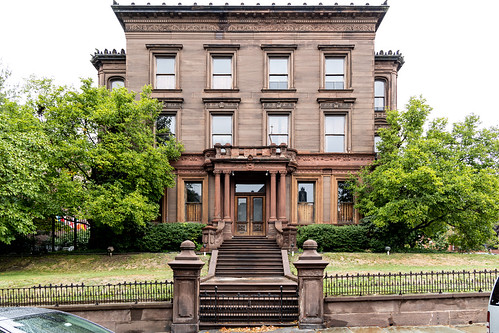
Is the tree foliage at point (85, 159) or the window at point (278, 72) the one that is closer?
the tree foliage at point (85, 159)

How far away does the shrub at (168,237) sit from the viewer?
21734mm

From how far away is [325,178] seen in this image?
79.9 feet

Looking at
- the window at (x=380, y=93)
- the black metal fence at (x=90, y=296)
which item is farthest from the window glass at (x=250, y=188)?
the black metal fence at (x=90, y=296)

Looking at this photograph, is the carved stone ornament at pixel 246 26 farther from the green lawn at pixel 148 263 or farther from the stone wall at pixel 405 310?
the stone wall at pixel 405 310

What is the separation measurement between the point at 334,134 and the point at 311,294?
598 inches

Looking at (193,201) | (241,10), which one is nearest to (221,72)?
(241,10)

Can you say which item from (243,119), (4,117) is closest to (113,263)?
(4,117)

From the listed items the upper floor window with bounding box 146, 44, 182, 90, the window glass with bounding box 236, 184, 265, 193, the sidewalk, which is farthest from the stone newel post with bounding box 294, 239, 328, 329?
→ the upper floor window with bounding box 146, 44, 182, 90

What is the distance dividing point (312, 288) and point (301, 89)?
52.3ft

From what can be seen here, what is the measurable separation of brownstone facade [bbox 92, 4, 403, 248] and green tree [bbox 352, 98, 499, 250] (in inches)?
65.6

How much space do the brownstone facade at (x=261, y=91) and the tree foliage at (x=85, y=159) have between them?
2.37 metres

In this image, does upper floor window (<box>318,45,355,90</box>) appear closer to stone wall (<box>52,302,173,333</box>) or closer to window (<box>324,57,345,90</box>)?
window (<box>324,57,345,90</box>)

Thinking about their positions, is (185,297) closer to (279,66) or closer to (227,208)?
(227,208)

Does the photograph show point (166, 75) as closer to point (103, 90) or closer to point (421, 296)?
point (103, 90)
